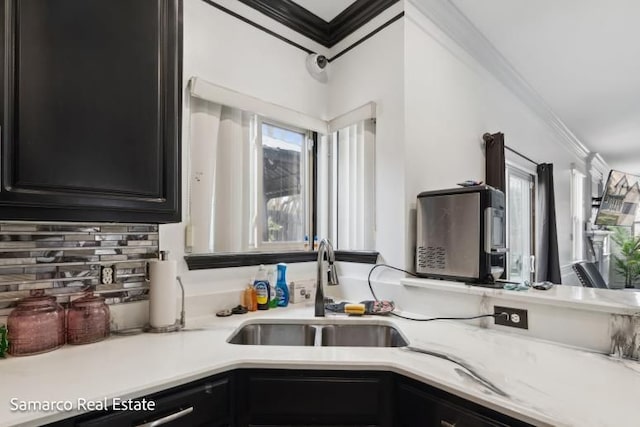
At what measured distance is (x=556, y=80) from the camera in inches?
112

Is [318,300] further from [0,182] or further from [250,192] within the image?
[0,182]

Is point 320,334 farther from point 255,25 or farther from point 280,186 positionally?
point 255,25

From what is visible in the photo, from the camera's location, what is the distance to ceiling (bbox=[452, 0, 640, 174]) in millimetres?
1929

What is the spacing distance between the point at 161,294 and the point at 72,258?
1.14 ft

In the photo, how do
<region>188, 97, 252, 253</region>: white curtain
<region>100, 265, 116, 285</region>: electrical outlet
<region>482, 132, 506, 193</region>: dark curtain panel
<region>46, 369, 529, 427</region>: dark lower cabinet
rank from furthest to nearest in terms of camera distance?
<region>482, 132, 506, 193</region>: dark curtain panel
<region>188, 97, 252, 253</region>: white curtain
<region>100, 265, 116, 285</region>: electrical outlet
<region>46, 369, 529, 427</region>: dark lower cabinet

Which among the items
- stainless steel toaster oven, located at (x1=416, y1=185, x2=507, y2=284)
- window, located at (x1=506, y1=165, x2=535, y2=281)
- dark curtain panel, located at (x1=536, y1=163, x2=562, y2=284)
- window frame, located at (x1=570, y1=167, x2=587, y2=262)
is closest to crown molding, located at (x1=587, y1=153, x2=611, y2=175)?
window frame, located at (x1=570, y1=167, x2=587, y2=262)

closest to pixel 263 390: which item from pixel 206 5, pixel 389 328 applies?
pixel 389 328

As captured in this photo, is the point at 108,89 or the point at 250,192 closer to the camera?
the point at 108,89

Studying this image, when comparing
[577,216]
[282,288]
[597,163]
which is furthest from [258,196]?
[597,163]

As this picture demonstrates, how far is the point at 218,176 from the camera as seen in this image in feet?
5.49

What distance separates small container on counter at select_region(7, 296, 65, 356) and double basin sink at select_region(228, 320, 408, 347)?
2.29 ft

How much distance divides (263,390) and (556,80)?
138 inches

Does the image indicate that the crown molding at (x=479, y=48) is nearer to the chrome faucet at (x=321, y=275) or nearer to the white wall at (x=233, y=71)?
the white wall at (x=233, y=71)

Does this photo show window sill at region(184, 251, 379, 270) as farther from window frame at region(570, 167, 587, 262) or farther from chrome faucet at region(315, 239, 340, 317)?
window frame at region(570, 167, 587, 262)
